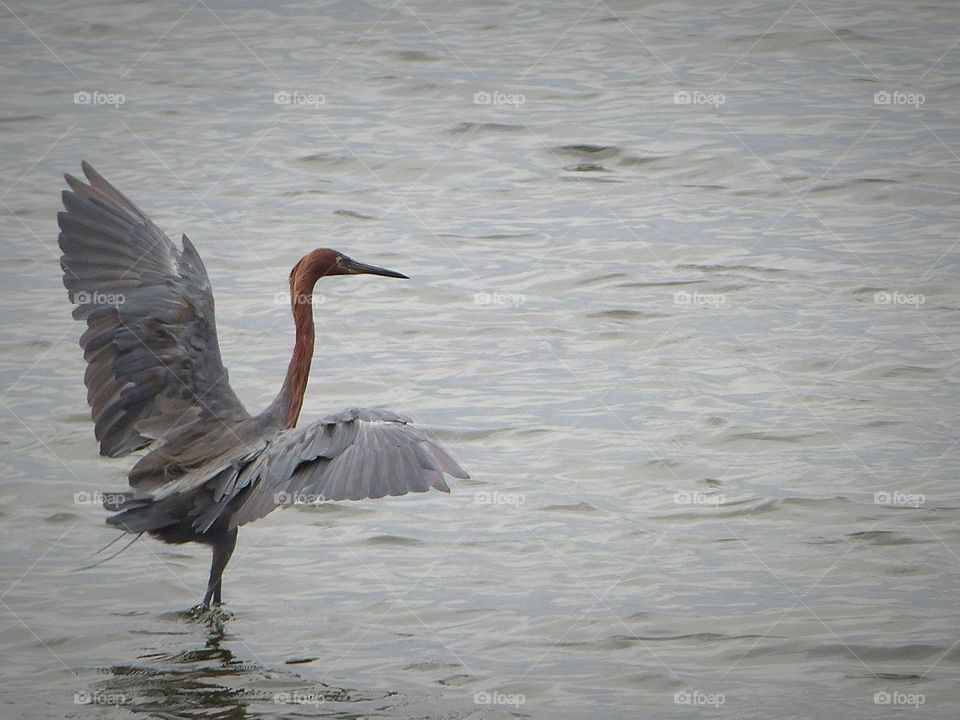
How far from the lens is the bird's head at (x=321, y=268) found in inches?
313

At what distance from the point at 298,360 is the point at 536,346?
3.35m

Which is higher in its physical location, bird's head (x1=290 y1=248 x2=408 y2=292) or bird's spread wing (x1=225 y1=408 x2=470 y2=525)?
bird's head (x1=290 y1=248 x2=408 y2=292)

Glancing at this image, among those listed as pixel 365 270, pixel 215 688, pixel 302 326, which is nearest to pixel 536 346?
pixel 365 270

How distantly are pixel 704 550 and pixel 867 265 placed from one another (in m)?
4.67

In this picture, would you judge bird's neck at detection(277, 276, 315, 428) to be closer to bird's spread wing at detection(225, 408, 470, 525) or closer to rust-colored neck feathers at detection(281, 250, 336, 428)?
rust-colored neck feathers at detection(281, 250, 336, 428)

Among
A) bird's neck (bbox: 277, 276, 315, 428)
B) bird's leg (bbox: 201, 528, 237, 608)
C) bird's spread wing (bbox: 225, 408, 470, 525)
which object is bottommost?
bird's leg (bbox: 201, 528, 237, 608)

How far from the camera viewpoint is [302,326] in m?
7.81

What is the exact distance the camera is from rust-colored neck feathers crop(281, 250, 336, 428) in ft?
24.8

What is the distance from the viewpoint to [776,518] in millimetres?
8211

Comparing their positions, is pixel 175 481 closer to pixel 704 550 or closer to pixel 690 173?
pixel 704 550

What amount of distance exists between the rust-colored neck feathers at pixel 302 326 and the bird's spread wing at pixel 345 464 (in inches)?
34.2

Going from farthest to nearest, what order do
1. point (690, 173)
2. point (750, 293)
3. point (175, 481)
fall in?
point (690, 173)
point (750, 293)
point (175, 481)

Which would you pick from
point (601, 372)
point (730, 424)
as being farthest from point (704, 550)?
point (601, 372)

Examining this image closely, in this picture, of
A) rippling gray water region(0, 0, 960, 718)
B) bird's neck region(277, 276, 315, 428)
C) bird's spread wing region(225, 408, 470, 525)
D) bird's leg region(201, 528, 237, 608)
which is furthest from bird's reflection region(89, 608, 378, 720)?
bird's neck region(277, 276, 315, 428)
